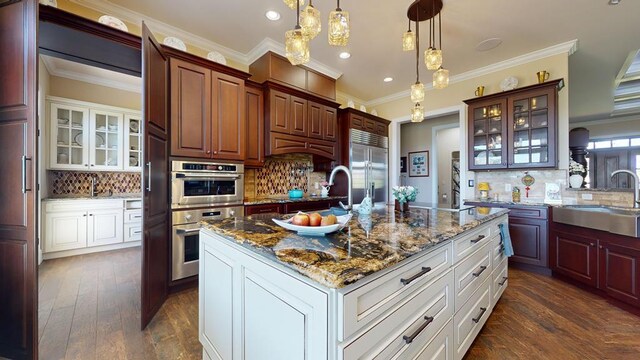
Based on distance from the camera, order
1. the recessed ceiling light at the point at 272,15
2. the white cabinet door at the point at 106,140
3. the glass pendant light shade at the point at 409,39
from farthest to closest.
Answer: the white cabinet door at the point at 106,140
the recessed ceiling light at the point at 272,15
the glass pendant light shade at the point at 409,39

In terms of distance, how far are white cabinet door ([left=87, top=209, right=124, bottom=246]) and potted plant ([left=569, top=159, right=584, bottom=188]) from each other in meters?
6.63

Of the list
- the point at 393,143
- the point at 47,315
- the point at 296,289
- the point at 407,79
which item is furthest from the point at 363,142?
the point at 47,315

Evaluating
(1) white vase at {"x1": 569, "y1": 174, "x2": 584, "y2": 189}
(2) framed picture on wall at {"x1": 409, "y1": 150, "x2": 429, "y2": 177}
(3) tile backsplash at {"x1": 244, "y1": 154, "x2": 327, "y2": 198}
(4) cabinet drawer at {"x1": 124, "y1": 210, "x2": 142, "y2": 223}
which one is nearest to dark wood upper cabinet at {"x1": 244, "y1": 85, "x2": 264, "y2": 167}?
(3) tile backsplash at {"x1": 244, "y1": 154, "x2": 327, "y2": 198}

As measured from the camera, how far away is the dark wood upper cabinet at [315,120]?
3859mm

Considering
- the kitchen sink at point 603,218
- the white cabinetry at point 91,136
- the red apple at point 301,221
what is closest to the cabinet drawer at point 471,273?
the red apple at point 301,221

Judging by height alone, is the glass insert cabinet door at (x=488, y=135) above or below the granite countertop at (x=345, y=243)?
above

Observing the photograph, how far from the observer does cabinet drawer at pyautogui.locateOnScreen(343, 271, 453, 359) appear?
0.77 m

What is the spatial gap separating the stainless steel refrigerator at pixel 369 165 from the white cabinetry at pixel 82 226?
3.91 meters

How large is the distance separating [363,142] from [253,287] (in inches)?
153

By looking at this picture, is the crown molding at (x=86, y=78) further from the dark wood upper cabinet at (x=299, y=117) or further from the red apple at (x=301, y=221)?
the red apple at (x=301, y=221)

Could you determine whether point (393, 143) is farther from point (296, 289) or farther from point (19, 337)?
point (19, 337)

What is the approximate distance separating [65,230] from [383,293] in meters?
4.70

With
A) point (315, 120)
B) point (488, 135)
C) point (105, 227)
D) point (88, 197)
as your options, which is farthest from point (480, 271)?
point (88, 197)

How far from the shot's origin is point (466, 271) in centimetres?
147
